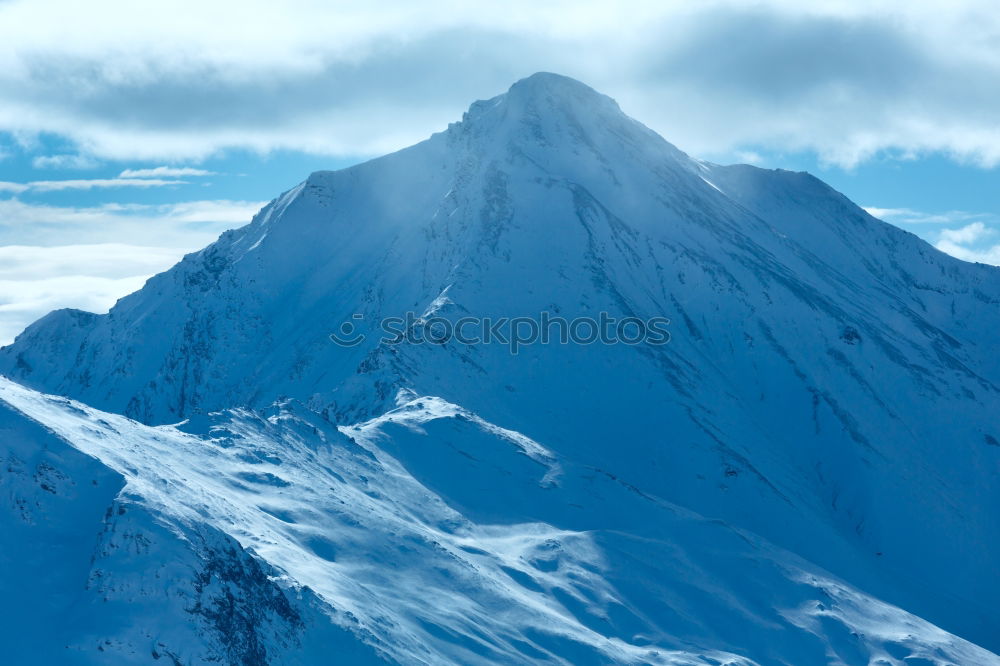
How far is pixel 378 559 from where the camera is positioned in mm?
92875

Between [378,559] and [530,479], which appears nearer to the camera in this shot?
[378,559]

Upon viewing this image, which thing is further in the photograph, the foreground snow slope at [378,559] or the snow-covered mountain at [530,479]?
the snow-covered mountain at [530,479]

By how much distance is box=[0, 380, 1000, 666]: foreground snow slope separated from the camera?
7388cm

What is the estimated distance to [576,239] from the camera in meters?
185

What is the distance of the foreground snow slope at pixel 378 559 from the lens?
7388 centimetres

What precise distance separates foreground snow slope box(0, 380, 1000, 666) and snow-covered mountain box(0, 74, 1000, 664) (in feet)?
0.84

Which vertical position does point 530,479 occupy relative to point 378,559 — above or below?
above

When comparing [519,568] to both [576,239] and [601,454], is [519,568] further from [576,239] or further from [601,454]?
[576,239]

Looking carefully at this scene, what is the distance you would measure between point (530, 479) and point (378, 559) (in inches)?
1229

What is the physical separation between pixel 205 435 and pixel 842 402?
100392 mm

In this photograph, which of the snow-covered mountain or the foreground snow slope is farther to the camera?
the snow-covered mountain

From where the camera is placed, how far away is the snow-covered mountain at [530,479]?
3073 inches

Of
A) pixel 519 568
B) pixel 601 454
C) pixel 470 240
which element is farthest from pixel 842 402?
pixel 519 568

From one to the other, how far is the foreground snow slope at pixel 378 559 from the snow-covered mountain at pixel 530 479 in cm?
26
